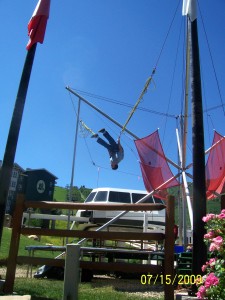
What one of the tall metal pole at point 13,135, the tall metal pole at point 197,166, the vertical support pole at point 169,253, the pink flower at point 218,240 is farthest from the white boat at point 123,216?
the pink flower at point 218,240

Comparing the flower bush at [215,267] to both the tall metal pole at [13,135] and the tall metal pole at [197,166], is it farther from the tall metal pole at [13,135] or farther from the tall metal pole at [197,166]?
the tall metal pole at [13,135]

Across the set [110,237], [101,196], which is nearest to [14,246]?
[110,237]

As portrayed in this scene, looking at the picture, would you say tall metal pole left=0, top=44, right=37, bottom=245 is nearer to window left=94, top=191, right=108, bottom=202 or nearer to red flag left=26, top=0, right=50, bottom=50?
red flag left=26, top=0, right=50, bottom=50

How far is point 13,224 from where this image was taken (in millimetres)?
5730

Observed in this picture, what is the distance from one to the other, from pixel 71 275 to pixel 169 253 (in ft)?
5.34

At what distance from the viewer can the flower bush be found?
3.83 metres

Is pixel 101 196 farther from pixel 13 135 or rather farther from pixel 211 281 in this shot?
pixel 211 281

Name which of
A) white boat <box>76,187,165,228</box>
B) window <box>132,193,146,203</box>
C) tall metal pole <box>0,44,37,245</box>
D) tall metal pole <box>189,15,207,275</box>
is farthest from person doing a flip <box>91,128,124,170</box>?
tall metal pole <box>189,15,207,275</box>

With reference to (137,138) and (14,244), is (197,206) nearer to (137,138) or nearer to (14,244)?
(14,244)

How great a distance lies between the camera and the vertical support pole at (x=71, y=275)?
401cm

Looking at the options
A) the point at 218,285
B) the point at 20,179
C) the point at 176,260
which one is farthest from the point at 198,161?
the point at 20,179

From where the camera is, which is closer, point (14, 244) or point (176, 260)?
point (14, 244)

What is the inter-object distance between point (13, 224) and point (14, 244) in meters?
0.30

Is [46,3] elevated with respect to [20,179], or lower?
lower
